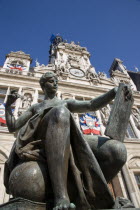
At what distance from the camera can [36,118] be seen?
1.82 meters

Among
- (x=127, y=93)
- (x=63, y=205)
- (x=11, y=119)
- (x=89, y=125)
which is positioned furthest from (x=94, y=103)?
(x=89, y=125)

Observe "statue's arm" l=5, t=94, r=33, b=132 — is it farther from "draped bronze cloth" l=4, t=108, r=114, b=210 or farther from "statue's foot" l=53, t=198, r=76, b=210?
"statue's foot" l=53, t=198, r=76, b=210

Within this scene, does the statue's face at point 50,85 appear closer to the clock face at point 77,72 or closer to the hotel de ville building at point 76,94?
the hotel de ville building at point 76,94

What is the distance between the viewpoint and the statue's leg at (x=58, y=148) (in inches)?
52.8

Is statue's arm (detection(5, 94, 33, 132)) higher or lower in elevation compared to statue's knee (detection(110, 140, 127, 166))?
higher

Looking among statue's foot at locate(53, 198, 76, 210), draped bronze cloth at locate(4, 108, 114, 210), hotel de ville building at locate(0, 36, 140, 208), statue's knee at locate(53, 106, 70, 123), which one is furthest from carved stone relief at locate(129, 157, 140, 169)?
statue's foot at locate(53, 198, 76, 210)

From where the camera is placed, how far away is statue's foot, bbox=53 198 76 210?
3.90 feet

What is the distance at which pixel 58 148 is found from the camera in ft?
4.86

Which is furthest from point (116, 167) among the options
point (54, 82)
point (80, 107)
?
point (54, 82)

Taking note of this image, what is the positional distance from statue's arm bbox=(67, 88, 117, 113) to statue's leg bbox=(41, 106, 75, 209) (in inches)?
22.9

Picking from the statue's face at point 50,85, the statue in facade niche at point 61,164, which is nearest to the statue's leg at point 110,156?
the statue in facade niche at point 61,164

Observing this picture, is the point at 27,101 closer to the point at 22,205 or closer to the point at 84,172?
the point at 84,172

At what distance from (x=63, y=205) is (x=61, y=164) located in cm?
31

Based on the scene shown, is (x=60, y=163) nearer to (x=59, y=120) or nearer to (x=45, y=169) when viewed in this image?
(x=45, y=169)
